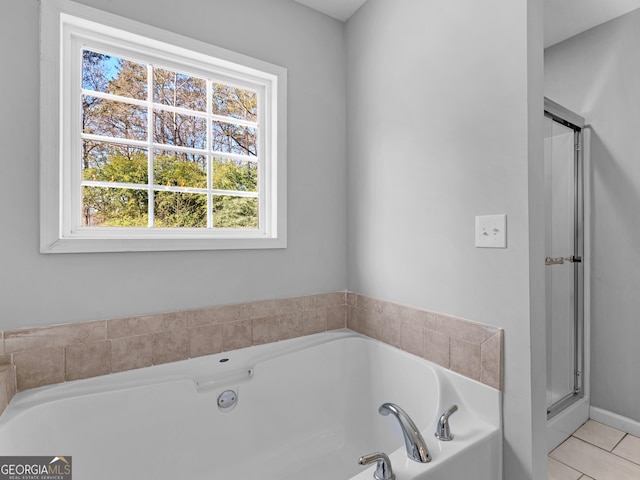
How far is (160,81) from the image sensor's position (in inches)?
65.2

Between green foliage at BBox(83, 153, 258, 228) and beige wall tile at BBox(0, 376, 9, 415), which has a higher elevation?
green foliage at BBox(83, 153, 258, 228)

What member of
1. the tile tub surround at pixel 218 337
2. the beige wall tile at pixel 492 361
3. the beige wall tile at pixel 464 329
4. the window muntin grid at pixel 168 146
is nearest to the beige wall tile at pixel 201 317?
the tile tub surround at pixel 218 337

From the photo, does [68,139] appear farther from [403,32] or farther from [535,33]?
[535,33]

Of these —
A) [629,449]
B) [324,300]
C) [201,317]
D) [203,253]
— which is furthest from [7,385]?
[629,449]

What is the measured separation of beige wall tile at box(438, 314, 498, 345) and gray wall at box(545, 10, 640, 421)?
1.42 metres

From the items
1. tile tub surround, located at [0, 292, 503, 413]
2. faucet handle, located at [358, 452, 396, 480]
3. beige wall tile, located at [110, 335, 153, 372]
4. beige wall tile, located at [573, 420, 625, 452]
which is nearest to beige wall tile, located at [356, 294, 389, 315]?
tile tub surround, located at [0, 292, 503, 413]

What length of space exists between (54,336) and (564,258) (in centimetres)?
272

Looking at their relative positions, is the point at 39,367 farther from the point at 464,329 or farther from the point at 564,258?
the point at 564,258

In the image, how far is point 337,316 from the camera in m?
2.04

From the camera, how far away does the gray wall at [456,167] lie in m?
1.18

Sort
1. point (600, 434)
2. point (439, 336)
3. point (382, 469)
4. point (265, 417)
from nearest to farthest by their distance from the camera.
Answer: point (382, 469) → point (439, 336) → point (265, 417) → point (600, 434)

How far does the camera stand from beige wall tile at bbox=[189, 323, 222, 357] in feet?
5.18

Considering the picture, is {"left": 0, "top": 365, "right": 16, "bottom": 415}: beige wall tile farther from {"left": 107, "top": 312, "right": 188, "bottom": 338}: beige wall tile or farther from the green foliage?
the green foliage

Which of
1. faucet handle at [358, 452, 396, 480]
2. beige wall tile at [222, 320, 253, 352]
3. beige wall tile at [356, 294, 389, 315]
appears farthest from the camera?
beige wall tile at [356, 294, 389, 315]
